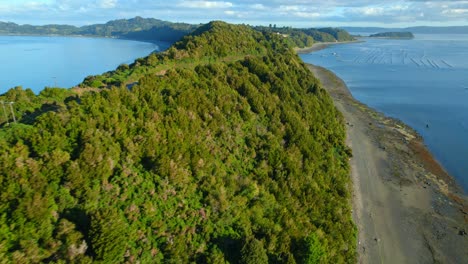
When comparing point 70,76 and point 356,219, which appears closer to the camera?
point 356,219

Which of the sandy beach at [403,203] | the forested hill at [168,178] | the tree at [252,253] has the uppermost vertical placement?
the forested hill at [168,178]

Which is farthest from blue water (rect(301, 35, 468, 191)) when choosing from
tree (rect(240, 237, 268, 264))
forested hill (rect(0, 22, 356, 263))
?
tree (rect(240, 237, 268, 264))

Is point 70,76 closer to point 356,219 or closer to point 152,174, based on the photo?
point 152,174

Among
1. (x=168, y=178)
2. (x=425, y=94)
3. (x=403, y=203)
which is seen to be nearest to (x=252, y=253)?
(x=168, y=178)

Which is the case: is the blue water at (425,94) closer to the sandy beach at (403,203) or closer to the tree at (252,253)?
the sandy beach at (403,203)

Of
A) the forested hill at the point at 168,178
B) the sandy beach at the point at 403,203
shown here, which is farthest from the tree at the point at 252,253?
the sandy beach at the point at 403,203

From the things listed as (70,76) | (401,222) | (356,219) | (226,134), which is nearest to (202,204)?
(226,134)
